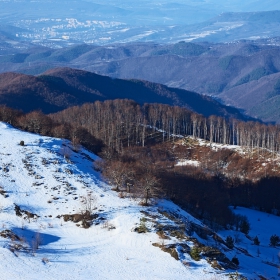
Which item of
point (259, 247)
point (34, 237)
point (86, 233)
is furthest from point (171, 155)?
point (34, 237)

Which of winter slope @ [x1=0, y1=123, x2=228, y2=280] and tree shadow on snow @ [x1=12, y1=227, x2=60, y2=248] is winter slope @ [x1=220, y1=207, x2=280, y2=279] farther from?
tree shadow on snow @ [x1=12, y1=227, x2=60, y2=248]

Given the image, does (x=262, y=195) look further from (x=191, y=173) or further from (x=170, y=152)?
(x=170, y=152)

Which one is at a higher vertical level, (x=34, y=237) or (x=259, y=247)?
(x=34, y=237)

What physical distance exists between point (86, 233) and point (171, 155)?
56702mm

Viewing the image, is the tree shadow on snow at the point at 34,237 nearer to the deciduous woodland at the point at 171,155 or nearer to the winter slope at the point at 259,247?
the deciduous woodland at the point at 171,155

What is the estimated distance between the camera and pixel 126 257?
90.5 feet

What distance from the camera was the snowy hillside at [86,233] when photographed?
2608cm

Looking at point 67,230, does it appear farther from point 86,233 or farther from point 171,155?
point 171,155

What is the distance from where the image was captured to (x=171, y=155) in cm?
8700

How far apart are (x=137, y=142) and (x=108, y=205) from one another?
59.6 m

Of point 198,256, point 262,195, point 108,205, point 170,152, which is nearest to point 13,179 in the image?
point 108,205

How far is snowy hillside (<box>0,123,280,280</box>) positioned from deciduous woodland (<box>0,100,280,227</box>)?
2.81 meters

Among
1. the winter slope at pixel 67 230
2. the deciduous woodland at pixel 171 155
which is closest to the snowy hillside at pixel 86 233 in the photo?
the winter slope at pixel 67 230

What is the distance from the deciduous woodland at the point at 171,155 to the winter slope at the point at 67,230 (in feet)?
9.24
